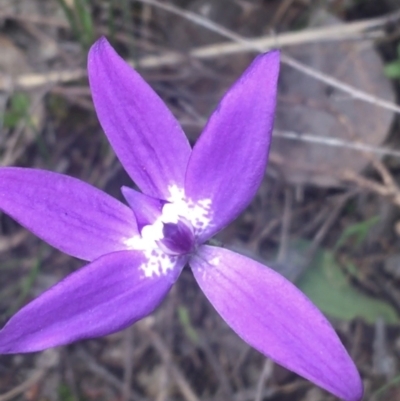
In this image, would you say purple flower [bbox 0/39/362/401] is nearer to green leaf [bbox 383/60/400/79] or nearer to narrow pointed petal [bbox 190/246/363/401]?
narrow pointed petal [bbox 190/246/363/401]

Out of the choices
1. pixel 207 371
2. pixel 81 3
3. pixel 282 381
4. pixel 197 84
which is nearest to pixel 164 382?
pixel 207 371

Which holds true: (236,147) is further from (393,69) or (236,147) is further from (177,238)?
(393,69)

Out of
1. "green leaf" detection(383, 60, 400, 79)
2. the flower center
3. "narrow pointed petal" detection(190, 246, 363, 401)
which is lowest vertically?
"narrow pointed petal" detection(190, 246, 363, 401)

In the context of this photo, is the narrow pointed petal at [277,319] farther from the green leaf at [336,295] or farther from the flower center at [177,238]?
the green leaf at [336,295]

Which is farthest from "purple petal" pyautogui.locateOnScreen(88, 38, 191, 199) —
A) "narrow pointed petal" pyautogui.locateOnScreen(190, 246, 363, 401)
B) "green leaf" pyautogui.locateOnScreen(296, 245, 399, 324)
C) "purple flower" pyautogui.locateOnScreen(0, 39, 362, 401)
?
"green leaf" pyautogui.locateOnScreen(296, 245, 399, 324)

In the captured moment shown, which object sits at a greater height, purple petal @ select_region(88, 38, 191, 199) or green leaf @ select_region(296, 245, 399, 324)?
purple petal @ select_region(88, 38, 191, 199)

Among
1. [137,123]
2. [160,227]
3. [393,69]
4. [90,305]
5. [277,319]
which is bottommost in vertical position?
[90,305]

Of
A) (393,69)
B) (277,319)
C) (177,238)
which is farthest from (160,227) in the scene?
(393,69)

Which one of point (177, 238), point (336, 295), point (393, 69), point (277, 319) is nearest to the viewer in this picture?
point (277, 319)
